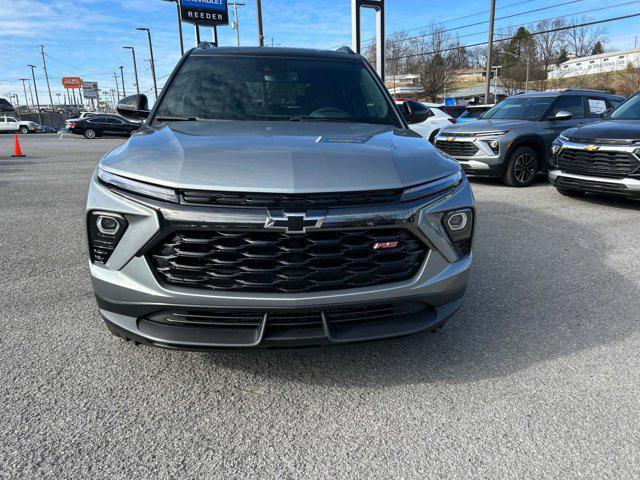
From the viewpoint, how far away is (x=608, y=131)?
6.53 metres

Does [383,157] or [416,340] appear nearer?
[383,157]

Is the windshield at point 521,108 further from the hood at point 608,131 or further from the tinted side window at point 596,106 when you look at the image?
the hood at point 608,131

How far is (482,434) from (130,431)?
1.57 meters

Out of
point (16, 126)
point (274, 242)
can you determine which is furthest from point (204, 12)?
point (16, 126)

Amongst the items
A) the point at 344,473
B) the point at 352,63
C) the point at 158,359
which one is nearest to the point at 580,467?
the point at 344,473

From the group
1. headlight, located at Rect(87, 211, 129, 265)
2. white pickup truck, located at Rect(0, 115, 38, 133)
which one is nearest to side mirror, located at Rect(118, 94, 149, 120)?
headlight, located at Rect(87, 211, 129, 265)

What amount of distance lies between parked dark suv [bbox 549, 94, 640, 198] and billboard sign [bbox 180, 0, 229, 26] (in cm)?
2298

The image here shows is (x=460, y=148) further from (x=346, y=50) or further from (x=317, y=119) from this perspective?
(x=317, y=119)

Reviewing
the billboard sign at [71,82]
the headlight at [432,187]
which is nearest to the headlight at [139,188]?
the headlight at [432,187]

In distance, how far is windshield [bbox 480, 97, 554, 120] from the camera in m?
9.02

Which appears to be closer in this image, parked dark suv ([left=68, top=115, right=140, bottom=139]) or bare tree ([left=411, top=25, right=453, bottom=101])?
parked dark suv ([left=68, top=115, right=140, bottom=139])

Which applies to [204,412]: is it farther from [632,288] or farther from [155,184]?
[632,288]

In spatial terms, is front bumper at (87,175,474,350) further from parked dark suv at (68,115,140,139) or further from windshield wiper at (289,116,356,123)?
parked dark suv at (68,115,140,139)

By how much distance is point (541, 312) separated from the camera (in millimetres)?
3309
